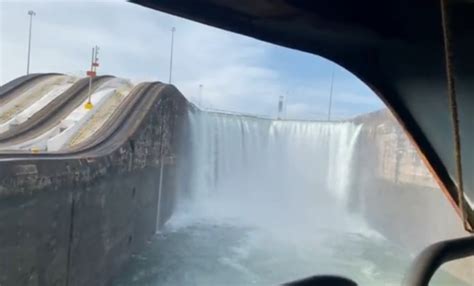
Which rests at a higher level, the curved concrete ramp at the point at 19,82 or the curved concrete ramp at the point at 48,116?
the curved concrete ramp at the point at 19,82

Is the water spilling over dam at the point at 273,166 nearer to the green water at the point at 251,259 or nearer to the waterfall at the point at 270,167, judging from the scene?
the waterfall at the point at 270,167

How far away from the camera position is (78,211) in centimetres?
745

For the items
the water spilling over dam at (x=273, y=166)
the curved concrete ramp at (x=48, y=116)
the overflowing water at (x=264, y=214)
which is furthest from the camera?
the water spilling over dam at (x=273, y=166)

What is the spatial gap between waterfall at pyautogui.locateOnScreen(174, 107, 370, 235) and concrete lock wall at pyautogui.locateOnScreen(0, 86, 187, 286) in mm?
7823

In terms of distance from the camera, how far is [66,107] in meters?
13.5

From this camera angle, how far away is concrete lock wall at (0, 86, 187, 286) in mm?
5383

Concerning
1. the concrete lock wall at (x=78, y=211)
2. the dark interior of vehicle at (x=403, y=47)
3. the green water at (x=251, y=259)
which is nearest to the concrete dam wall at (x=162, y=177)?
the concrete lock wall at (x=78, y=211)

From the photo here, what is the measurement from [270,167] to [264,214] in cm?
431

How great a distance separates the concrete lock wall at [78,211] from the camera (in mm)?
5383

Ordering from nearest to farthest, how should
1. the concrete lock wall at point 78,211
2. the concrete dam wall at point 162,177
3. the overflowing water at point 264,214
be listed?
the concrete lock wall at point 78,211 < the concrete dam wall at point 162,177 < the overflowing water at point 264,214

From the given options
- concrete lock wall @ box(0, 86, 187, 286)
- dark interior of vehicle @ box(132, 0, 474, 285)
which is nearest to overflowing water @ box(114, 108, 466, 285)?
concrete lock wall @ box(0, 86, 187, 286)

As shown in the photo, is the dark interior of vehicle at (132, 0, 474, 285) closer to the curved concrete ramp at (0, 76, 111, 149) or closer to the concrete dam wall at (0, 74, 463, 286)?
the concrete dam wall at (0, 74, 463, 286)

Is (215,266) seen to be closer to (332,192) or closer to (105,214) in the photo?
(105,214)

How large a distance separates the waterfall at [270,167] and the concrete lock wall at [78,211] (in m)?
7.82
